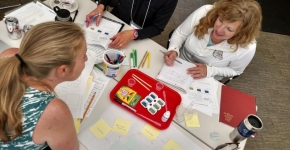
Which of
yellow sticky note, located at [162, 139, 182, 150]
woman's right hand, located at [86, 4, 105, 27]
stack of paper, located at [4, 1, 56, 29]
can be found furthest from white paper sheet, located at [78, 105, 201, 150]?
stack of paper, located at [4, 1, 56, 29]

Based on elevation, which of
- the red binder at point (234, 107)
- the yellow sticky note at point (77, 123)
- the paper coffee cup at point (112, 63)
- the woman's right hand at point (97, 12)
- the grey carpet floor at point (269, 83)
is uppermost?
the woman's right hand at point (97, 12)

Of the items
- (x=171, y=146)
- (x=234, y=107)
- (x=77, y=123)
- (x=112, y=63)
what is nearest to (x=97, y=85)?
(x=112, y=63)

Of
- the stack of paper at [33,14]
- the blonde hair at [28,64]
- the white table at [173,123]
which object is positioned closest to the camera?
the blonde hair at [28,64]

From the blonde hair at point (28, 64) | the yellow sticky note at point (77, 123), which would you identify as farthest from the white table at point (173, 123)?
the blonde hair at point (28, 64)

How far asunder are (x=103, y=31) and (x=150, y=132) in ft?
2.38

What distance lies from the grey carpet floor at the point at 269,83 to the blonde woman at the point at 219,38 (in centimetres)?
90

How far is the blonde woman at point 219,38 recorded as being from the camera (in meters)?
1.53

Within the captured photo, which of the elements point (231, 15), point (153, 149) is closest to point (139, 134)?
point (153, 149)

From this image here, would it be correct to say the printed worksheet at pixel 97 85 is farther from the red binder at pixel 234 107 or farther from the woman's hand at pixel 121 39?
the red binder at pixel 234 107

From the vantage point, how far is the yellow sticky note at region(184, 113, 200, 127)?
1.41 meters

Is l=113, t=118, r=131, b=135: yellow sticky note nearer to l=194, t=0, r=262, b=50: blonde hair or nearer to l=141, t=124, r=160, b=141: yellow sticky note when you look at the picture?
l=141, t=124, r=160, b=141: yellow sticky note

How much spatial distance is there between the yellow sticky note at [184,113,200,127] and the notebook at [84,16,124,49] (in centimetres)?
63

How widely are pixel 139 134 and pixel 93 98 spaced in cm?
31

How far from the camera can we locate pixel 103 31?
5.51ft
